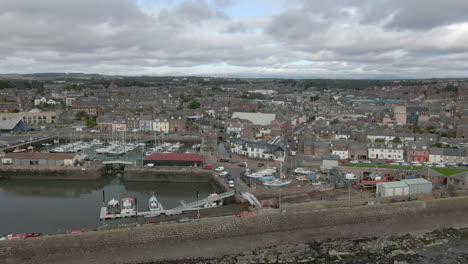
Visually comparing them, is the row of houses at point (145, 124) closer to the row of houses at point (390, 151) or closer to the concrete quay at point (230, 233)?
the row of houses at point (390, 151)

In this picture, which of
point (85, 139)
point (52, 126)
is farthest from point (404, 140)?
point (52, 126)

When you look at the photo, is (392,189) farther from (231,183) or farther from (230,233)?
(230,233)

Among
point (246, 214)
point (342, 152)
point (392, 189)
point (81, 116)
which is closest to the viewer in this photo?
point (246, 214)

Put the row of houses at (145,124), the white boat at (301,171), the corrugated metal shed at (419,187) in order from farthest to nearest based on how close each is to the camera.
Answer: the row of houses at (145,124) → the white boat at (301,171) → the corrugated metal shed at (419,187)

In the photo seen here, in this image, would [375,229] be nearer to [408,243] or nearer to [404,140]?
[408,243]

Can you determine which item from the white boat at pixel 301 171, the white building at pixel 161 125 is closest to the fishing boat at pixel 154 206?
the white boat at pixel 301 171

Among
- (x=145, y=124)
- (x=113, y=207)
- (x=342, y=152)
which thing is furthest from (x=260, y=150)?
(x=145, y=124)

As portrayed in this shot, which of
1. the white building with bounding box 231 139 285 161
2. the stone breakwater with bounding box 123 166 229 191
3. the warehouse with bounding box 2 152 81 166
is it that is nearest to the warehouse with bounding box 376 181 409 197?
the white building with bounding box 231 139 285 161
